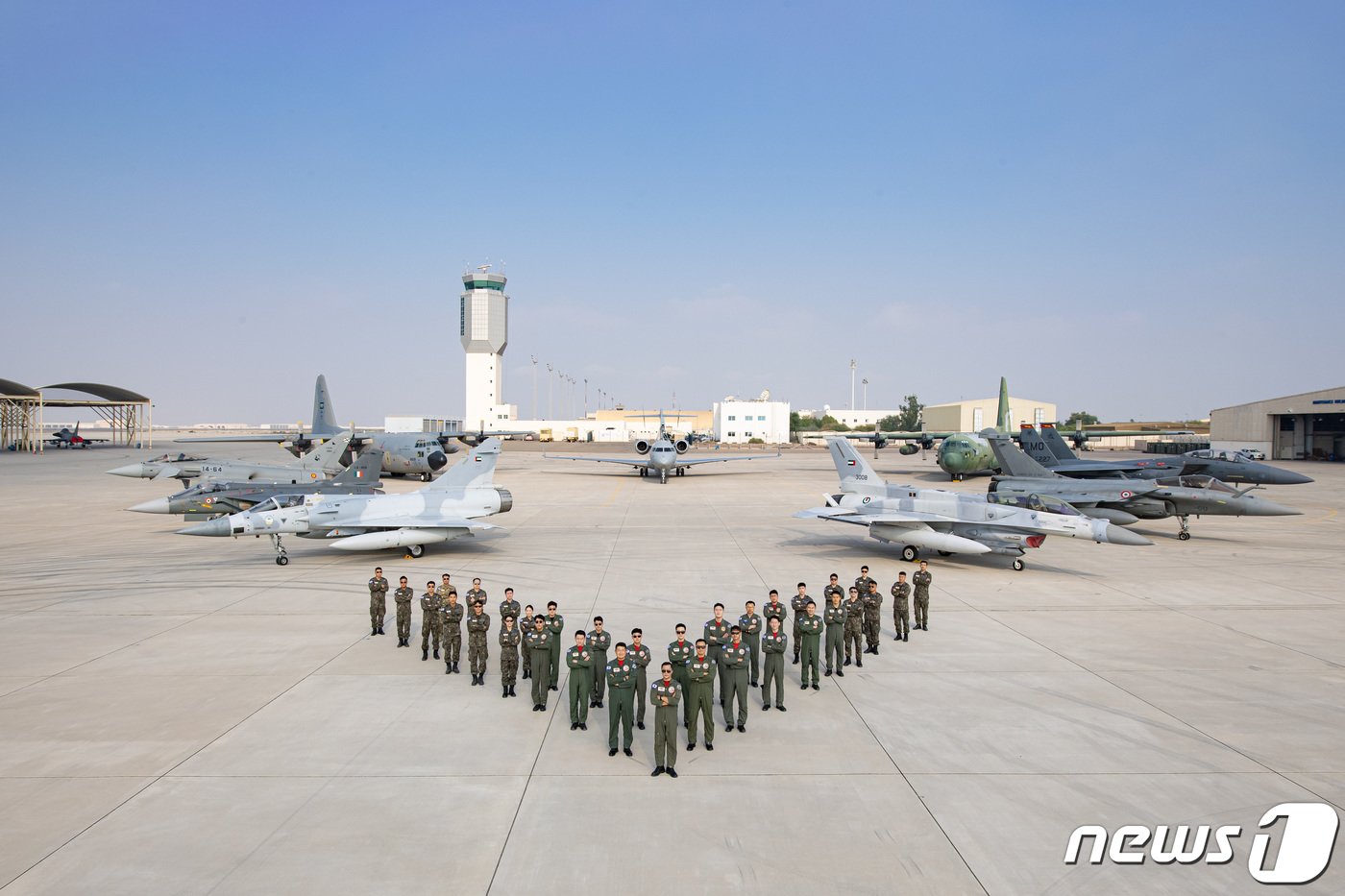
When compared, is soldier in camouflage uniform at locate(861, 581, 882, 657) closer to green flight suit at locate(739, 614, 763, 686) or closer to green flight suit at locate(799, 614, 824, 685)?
green flight suit at locate(799, 614, 824, 685)

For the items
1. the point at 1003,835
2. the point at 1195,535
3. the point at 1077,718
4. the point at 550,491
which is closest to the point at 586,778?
the point at 1003,835

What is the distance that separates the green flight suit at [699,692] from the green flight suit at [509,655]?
254 centimetres

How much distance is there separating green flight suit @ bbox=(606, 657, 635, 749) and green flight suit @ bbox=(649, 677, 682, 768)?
1.49ft

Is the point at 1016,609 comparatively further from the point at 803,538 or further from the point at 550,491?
the point at 550,491

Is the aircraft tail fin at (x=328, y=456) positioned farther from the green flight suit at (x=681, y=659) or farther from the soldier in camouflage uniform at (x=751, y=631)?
the green flight suit at (x=681, y=659)

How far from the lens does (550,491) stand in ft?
118

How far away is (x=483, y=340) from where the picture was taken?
106625 millimetres

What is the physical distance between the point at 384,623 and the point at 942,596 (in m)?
10.4

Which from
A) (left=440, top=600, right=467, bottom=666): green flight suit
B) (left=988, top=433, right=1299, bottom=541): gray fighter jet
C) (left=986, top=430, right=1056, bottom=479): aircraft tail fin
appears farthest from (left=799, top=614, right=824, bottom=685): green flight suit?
(left=986, top=430, right=1056, bottom=479): aircraft tail fin

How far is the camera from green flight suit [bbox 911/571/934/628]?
39.2 ft

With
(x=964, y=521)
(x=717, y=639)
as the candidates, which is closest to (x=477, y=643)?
(x=717, y=639)

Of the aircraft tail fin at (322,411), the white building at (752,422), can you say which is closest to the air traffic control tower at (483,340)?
the white building at (752,422)

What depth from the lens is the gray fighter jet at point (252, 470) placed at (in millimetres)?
25547

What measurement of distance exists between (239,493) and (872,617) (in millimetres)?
17325
